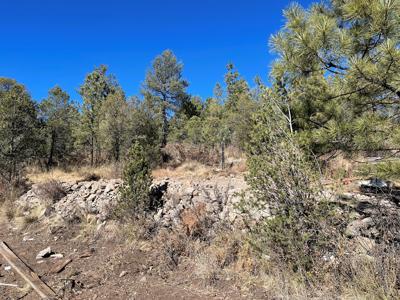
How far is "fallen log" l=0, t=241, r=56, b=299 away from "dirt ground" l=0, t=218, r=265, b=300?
8 cm

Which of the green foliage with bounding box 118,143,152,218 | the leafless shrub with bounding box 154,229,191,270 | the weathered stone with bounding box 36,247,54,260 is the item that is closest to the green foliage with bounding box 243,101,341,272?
the leafless shrub with bounding box 154,229,191,270

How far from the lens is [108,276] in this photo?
5031 millimetres

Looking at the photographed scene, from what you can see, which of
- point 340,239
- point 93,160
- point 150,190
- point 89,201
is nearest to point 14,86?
point 93,160

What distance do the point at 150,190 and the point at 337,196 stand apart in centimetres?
447

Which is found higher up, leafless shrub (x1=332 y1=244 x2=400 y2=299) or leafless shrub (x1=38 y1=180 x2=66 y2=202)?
leafless shrub (x1=38 y1=180 x2=66 y2=202)

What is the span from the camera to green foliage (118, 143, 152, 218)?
6855 mm

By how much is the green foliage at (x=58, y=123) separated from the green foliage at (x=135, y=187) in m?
13.0

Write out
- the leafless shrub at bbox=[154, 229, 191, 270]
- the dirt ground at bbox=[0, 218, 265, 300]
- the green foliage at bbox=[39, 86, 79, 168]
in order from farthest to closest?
the green foliage at bbox=[39, 86, 79, 168] < the leafless shrub at bbox=[154, 229, 191, 270] < the dirt ground at bbox=[0, 218, 265, 300]

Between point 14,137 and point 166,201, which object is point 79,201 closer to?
point 166,201

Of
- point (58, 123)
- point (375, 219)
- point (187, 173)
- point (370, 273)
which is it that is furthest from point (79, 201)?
point (58, 123)

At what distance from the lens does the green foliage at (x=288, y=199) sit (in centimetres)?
373

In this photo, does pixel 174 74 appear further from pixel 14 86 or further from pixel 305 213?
pixel 305 213

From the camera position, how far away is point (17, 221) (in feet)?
29.4

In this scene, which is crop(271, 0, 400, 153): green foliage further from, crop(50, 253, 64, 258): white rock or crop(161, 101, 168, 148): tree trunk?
crop(161, 101, 168, 148): tree trunk
